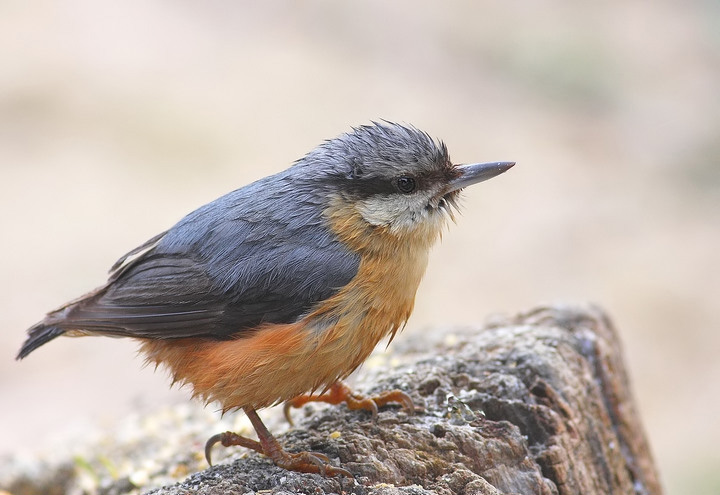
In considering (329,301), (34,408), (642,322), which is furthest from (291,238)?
(642,322)

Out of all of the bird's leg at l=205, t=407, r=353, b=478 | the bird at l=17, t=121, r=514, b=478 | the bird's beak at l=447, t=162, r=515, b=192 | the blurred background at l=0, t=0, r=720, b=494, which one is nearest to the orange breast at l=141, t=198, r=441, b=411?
the bird at l=17, t=121, r=514, b=478

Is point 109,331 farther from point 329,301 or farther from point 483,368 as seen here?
point 483,368

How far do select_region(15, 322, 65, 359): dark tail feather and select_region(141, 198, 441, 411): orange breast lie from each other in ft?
1.83

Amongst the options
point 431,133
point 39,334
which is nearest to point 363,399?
point 39,334

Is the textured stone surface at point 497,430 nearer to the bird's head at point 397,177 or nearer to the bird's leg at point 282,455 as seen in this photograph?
the bird's leg at point 282,455

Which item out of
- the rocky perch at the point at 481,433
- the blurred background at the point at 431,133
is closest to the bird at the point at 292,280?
the rocky perch at the point at 481,433

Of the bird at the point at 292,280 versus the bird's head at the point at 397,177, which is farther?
the bird's head at the point at 397,177

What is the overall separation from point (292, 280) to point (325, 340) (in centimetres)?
31

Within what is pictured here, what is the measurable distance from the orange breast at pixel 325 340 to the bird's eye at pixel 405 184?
0.64ft

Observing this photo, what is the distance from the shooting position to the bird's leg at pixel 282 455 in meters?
3.67

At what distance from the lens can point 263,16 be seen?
18109 mm

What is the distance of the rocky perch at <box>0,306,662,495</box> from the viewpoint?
12.1ft

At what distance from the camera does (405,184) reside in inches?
164

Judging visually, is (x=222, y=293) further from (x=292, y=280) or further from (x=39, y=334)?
(x=39, y=334)
